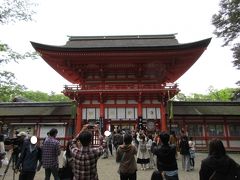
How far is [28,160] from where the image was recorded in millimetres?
6953

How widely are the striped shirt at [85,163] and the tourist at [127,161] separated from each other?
1.47 m

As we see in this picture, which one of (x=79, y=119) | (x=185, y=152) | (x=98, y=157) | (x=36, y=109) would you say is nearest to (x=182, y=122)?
(x=79, y=119)

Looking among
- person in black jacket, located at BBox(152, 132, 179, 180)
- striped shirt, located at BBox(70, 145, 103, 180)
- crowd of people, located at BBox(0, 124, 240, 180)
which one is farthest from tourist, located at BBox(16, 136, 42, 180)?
person in black jacket, located at BBox(152, 132, 179, 180)

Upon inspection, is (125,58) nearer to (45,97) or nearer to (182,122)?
(182,122)

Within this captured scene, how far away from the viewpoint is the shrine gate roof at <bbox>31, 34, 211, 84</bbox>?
21.7m

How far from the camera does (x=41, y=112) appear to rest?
24.7 m

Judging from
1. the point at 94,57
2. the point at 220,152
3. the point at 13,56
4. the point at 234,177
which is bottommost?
the point at 234,177

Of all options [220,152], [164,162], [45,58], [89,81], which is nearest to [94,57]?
[89,81]

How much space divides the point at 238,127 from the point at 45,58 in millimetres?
18155

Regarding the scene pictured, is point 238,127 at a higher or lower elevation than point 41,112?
lower

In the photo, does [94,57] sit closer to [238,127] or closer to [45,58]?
[45,58]

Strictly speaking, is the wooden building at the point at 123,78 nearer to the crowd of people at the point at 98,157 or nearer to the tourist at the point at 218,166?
the crowd of people at the point at 98,157

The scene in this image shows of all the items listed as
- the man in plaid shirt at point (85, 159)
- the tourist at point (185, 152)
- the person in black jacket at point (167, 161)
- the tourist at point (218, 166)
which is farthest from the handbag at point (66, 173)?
the tourist at point (185, 152)

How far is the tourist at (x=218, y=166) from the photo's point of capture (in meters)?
3.90
